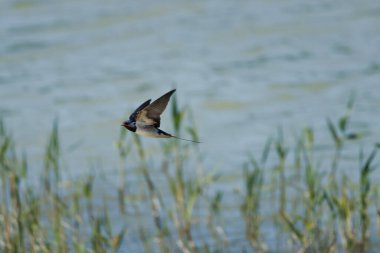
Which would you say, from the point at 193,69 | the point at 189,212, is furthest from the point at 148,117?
the point at 193,69

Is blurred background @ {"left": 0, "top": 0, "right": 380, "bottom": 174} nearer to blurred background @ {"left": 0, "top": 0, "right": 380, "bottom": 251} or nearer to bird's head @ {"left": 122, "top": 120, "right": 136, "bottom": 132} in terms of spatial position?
blurred background @ {"left": 0, "top": 0, "right": 380, "bottom": 251}

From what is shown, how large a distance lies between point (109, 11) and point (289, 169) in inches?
205

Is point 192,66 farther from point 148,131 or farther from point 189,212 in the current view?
point 148,131

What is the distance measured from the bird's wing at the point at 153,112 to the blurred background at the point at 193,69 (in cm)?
493

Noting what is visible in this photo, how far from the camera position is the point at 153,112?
8.27 feet

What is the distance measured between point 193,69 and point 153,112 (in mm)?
7349

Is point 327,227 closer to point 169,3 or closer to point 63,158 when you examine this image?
point 63,158

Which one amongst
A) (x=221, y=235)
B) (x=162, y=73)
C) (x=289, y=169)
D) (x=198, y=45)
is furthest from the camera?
(x=198, y=45)

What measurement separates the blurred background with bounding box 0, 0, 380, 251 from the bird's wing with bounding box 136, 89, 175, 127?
4.93 metres

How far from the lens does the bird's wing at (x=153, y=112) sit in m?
2.50

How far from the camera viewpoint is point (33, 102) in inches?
364

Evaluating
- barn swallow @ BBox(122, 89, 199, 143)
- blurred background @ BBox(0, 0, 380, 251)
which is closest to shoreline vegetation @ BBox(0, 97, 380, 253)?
barn swallow @ BBox(122, 89, 199, 143)

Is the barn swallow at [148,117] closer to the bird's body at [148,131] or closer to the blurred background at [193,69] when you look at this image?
the bird's body at [148,131]

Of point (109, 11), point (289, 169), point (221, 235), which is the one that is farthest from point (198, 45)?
point (221, 235)
